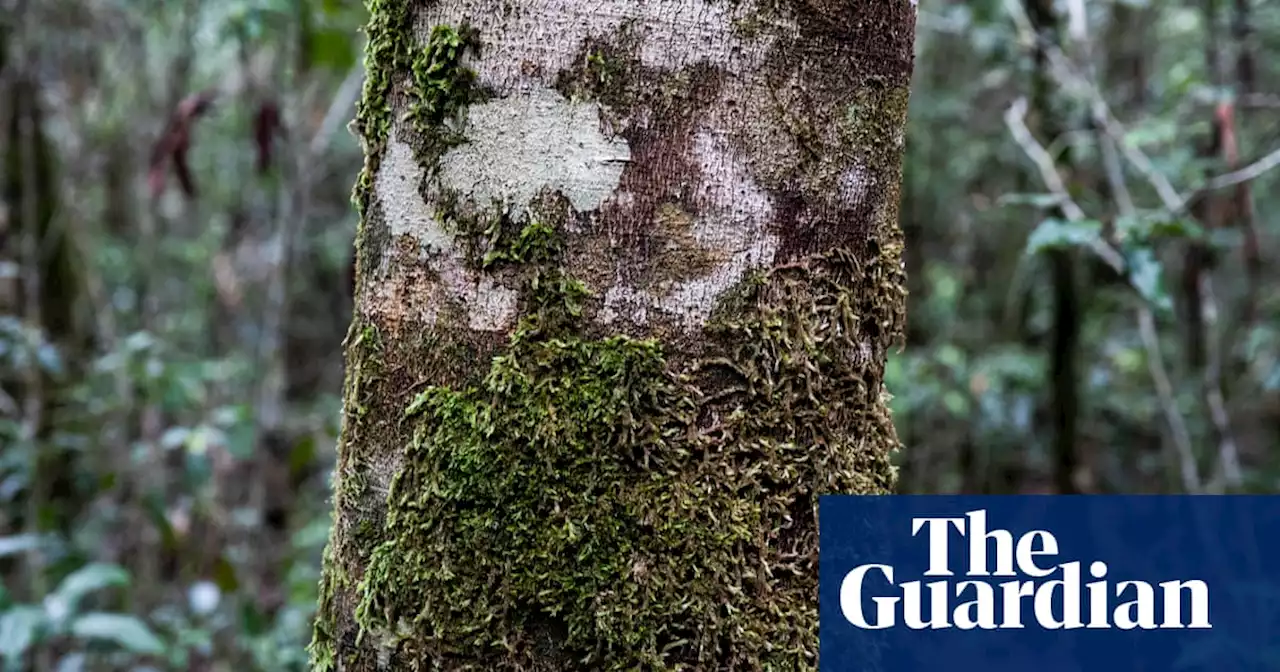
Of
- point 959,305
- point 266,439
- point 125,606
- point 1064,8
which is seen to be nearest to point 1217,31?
point 1064,8

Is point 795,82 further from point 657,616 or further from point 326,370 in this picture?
point 326,370

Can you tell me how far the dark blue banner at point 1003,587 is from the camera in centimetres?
107

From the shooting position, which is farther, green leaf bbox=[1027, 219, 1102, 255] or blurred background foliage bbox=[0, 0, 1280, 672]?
blurred background foliage bbox=[0, 0, 1280, 672]

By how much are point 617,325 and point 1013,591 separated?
0.63m

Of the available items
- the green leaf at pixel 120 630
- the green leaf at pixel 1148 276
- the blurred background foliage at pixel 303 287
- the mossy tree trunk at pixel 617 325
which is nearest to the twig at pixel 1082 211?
the blurred background foliage at pixel 303 287

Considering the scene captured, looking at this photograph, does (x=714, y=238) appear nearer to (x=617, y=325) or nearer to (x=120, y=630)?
(x=617, y=325)

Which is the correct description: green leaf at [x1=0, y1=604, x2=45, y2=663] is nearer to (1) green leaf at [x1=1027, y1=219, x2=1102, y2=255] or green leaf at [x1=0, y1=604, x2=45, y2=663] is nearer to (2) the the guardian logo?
(2) the the guardian logo

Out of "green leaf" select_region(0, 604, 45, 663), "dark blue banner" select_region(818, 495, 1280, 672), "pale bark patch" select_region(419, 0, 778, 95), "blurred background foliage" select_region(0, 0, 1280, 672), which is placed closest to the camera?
"pale bark patch" select_region(419, 0, 778, 95)

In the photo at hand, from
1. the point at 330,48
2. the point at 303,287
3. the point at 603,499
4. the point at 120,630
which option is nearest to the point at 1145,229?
the point at 603,499

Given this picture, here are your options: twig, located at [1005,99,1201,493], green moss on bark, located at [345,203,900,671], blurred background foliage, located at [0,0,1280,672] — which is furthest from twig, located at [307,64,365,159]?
green moss on bark, located at [345,203,900,671]

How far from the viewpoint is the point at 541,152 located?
98cm

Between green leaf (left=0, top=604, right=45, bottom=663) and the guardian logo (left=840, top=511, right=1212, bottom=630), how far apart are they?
220cm

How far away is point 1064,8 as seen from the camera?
144 inches

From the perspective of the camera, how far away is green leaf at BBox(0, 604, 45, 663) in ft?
8.10
